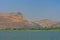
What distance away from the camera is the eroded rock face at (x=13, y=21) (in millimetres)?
3352

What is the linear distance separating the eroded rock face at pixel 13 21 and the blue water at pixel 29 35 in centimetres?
20

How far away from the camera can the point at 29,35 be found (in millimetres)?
3359

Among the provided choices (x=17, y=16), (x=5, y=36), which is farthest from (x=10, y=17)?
(x=5, y=36)

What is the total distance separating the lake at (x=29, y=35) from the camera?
10.6 ft

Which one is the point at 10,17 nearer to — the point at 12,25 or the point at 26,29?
the point at 12,25

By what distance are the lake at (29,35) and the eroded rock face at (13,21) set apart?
20cm

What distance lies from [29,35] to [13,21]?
1.70ft

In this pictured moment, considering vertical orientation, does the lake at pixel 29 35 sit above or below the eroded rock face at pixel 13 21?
below

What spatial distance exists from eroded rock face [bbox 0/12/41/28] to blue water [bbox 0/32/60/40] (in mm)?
197

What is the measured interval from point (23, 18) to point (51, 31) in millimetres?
762

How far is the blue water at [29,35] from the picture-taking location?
10.6 feet

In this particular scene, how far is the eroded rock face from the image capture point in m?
3.35

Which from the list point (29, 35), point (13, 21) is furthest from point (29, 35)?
point (13, 21)

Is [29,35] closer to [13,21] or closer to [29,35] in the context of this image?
[29,35]
